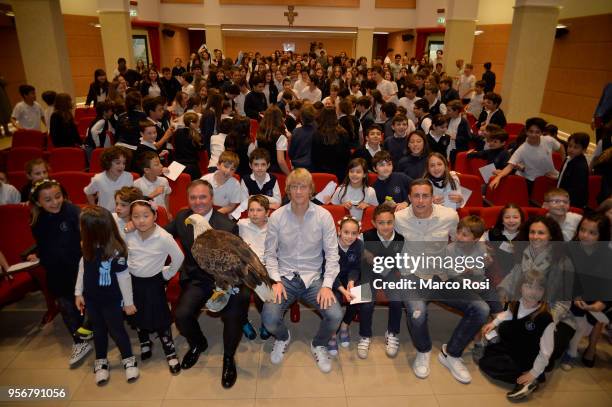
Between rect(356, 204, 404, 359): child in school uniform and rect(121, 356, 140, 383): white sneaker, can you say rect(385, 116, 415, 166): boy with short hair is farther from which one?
rect(121, 356, 140, 383): white sneaker

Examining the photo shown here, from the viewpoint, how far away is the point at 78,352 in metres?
3.11

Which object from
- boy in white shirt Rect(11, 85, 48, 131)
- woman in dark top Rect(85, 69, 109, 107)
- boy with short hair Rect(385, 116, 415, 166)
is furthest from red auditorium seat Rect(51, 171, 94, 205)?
woman in dark top Rect(85, 69, 109, 107)

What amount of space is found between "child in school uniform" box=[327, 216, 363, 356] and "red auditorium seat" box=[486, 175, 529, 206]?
7.07ft

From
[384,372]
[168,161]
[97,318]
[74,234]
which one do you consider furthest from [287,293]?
[168,161]

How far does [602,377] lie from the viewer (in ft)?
10.0

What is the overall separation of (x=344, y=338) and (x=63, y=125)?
4986 mm

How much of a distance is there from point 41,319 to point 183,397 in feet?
5.72

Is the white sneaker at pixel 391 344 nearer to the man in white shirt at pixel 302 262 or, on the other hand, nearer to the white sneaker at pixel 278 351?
the man in white shirt at pixel 302 262

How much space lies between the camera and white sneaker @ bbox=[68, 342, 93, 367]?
10.1 feet

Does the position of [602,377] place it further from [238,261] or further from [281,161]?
[281,161]

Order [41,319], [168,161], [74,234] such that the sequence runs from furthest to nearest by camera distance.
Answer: [168,161], [41,319], [74,234]

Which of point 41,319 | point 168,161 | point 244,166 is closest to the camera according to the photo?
point 41,319

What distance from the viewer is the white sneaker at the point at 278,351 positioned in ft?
10.4

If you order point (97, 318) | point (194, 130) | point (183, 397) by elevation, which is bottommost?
point (183, 397)
